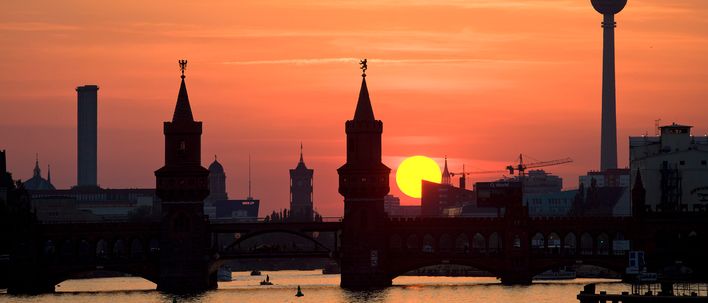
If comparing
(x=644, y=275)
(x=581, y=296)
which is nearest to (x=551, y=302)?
(x=644, y=275)

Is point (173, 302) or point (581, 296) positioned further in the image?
point (173, 302)

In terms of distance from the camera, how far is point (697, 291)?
177 m

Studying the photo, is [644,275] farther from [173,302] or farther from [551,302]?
[173,302]

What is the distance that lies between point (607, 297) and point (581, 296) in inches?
156

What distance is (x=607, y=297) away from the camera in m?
172

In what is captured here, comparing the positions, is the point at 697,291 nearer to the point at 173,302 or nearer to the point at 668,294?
the point at 668,294

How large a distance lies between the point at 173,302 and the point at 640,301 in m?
51.2

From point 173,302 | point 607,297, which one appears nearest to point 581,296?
point 607,297

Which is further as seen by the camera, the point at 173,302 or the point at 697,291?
the point at 173,302

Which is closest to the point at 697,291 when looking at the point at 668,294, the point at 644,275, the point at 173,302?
the point at 668,294

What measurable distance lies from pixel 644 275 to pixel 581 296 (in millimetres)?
24524

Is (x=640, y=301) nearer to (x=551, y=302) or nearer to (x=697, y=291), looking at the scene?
(x=697, y=291)

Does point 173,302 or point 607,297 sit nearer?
point 607,297

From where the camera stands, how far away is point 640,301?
168 m
